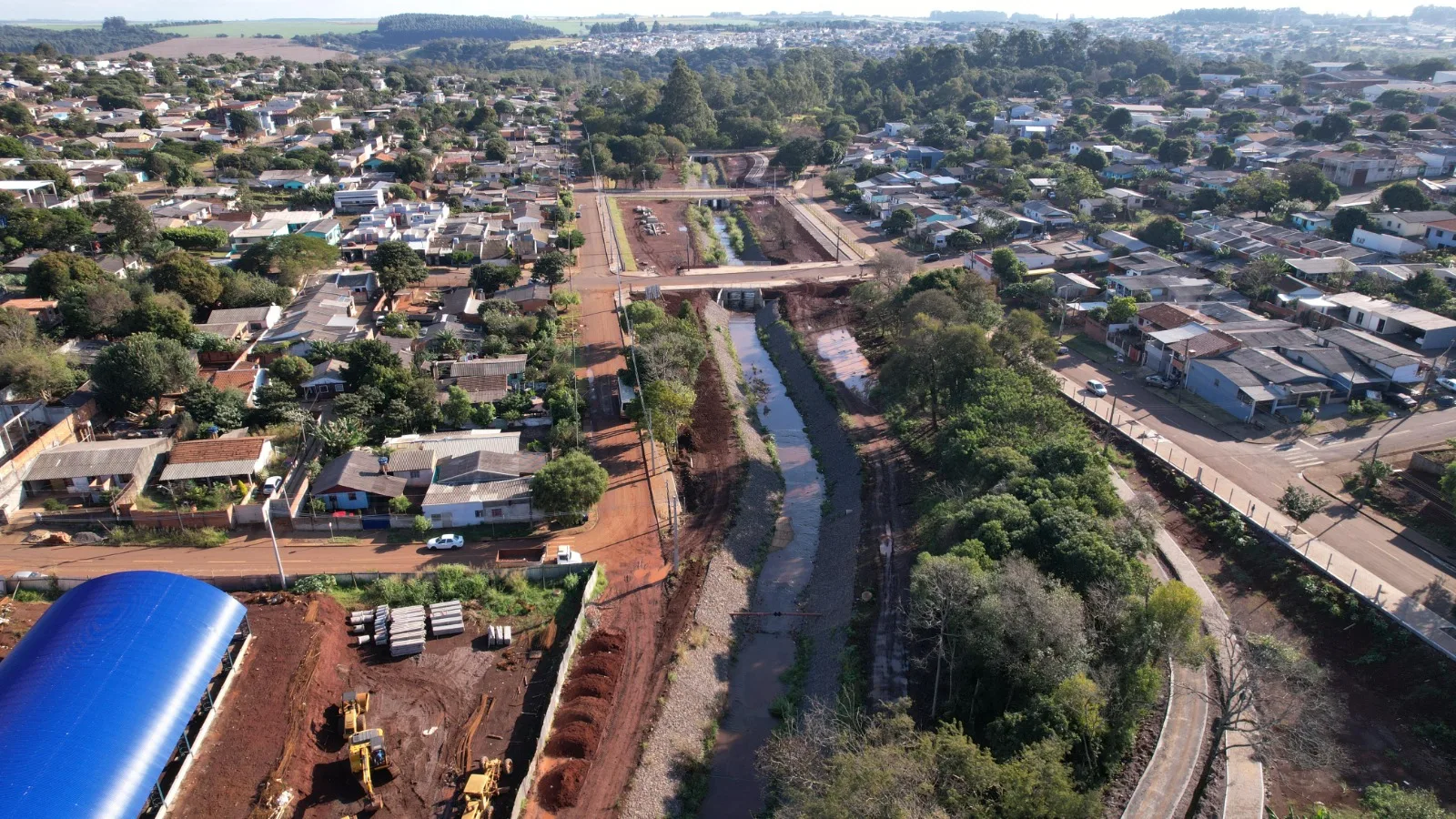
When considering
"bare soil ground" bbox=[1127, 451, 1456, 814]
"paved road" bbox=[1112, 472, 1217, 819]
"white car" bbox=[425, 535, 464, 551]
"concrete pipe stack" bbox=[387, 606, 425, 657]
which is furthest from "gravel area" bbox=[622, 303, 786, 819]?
"bare soil ground" bbox=[1127, 451, 1456, 814]

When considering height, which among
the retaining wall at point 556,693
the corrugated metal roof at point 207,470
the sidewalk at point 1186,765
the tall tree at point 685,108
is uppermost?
the tall tree at point 685,108

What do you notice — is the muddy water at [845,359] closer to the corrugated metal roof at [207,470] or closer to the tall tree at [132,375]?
the corrugated metal roof at [207,470]

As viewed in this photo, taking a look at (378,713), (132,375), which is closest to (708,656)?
(378,713)

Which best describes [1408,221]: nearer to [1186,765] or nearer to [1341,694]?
[1341,694]

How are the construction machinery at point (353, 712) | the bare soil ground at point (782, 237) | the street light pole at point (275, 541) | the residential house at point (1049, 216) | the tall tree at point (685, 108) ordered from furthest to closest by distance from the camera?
the tall tree at point (685, 108) → the residential house at point (1049, 216) → the bare soil ground at point (782, 237) → the street light pole at point (275, 541) → the construction machinery at point (353, 712)

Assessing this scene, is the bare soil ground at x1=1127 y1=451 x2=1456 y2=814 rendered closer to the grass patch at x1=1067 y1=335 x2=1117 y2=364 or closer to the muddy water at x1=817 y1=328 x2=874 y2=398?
the grass patch at x1=1067 y1=335 x2=1117 y2=364

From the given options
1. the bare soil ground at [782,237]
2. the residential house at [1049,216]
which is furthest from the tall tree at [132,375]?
the residential house at [1049,216]
